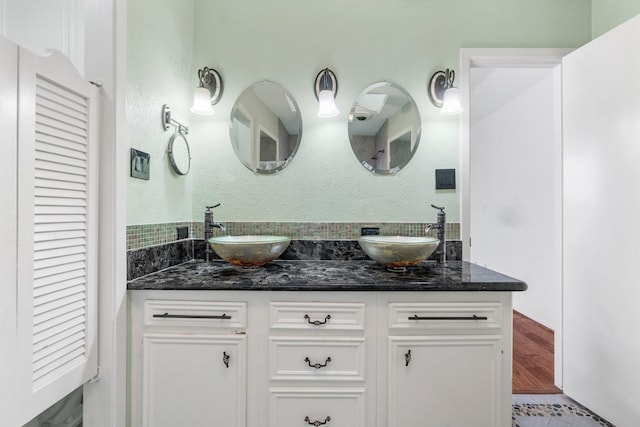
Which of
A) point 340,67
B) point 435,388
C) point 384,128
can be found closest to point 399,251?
point 435,388

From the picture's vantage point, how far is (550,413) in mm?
1797

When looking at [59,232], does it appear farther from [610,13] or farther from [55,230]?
[610,13]

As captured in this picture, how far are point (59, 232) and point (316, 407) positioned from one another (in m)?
1.22

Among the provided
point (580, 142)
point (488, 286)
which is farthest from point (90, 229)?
point (580, 142)

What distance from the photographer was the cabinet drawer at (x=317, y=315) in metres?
1.33

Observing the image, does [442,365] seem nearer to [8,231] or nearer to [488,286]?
[488,286]

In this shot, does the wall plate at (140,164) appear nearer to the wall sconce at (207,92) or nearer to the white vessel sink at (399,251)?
the wall sconce at (207,92)

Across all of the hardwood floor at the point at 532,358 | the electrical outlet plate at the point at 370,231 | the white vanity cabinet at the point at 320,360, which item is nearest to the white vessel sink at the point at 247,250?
the white vanity cabinet at the point at 320,360

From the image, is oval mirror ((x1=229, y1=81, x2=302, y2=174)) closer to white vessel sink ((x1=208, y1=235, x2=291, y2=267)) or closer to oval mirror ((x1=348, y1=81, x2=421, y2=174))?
oval mirror ((x1=348, y1=81, x2=421, y2=174))

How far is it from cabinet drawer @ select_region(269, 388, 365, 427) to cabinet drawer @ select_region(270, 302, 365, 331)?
28 centimetres

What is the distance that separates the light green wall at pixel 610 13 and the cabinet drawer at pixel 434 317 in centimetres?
192

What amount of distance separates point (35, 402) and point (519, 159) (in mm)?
4293

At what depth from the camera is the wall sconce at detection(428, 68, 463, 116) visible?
72.1 inches

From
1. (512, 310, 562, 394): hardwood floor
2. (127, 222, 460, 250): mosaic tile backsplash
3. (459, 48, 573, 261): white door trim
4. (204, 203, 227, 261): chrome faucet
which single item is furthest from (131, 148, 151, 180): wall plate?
(512, 310, 562, 394): hardwood floor
